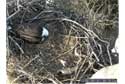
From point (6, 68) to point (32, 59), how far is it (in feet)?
0.52

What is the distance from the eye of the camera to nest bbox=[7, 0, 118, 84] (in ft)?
4.84

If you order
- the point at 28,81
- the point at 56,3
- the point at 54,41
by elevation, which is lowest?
the point at 28,81

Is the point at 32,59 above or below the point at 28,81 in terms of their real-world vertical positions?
above

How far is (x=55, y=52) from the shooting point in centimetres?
149

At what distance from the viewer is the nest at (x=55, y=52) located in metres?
1.47

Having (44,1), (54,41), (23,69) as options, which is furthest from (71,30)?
(23,69)

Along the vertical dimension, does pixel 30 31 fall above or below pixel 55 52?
above

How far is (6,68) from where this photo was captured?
4.85ft

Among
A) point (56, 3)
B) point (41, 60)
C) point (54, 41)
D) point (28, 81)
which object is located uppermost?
point (56, 3)

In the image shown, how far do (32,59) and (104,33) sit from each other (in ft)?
1.46

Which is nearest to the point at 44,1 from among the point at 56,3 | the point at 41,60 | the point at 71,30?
the point at 56,3

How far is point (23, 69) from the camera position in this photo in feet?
4.87
